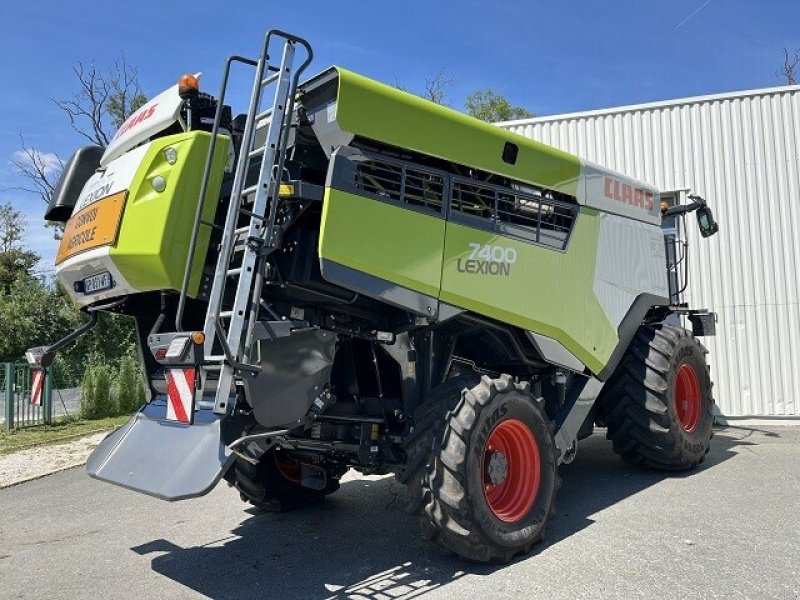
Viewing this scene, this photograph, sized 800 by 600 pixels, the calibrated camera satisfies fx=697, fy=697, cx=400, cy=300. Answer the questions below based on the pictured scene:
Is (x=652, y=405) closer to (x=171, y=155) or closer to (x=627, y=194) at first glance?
(x=627, y=194)

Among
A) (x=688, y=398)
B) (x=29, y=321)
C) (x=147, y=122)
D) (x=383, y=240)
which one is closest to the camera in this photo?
(x=383, y=240)

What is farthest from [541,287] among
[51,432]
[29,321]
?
[29,321]

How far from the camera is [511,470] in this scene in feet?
15.5

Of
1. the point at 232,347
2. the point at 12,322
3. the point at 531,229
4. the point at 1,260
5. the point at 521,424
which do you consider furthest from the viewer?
the point at 1,260

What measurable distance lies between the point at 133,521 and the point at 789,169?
9896mm

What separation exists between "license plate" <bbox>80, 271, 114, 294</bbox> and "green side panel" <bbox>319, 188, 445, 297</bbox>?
1.51 meters

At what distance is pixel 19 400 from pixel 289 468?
8879 millimetres

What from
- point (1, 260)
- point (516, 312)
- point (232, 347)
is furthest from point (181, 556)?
point (1, 260)

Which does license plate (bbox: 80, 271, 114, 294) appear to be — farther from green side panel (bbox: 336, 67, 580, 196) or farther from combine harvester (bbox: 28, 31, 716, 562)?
green side panel (bbox: 336, 67, 580, 196)

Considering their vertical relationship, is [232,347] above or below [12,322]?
below

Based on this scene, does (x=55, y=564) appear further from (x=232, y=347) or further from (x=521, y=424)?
(x=521, y=424)

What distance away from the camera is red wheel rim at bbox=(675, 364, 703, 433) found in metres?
6.76

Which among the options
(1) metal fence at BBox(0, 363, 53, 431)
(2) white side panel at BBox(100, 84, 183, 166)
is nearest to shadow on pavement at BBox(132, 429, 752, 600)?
(2) white side panel at BBox(100, 84, 183, 166)

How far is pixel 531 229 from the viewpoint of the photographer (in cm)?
500
